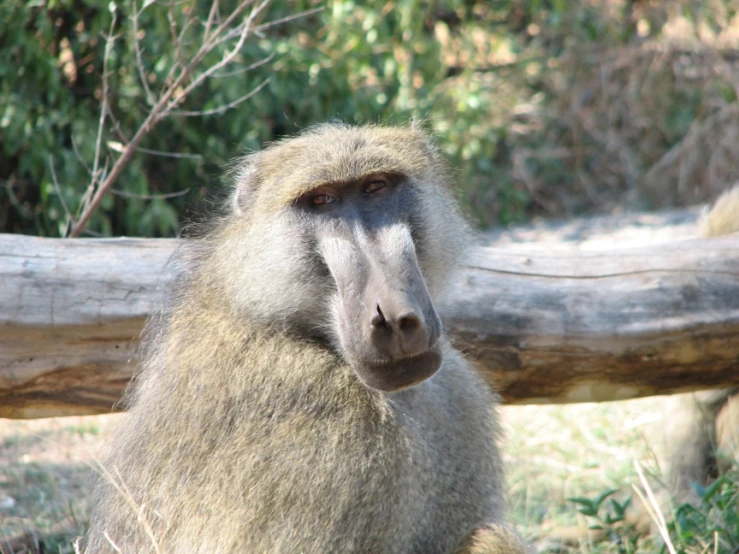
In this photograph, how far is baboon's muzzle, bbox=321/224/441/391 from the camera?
220cm

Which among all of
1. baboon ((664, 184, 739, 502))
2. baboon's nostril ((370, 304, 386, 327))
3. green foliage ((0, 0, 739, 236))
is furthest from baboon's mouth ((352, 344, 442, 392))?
baboon ((664, 184, 739, 502))

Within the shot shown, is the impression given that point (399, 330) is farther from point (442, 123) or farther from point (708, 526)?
point (442, 123)

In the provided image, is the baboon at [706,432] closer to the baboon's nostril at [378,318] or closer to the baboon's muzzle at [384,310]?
the baboon's muzzle at [384,310]

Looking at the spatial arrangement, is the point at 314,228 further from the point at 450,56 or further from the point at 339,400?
the point at 450,56

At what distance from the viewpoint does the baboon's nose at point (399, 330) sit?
Answer: 217cm

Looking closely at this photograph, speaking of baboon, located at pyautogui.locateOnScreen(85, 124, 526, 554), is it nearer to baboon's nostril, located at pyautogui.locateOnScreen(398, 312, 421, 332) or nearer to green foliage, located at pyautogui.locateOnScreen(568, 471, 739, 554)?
baboon's nostril, located at pyautogui.locateOnScreen(398, 312, 421, 332)

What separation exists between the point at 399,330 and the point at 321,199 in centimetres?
47

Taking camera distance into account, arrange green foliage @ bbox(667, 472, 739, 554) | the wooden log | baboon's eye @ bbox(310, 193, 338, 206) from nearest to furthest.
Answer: baboon's eye @ bbox(310, 193, 338, 206) → green foliage @ bbox(667, 472, 739, 554) → the wooden log

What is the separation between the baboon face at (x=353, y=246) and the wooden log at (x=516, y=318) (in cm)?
70

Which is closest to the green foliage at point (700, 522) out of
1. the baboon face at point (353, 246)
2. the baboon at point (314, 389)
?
the baboon at point (314, 389)

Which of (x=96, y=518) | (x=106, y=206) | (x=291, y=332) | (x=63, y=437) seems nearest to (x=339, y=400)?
(x=291, y=332)

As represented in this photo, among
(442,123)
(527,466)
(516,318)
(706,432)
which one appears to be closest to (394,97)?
(442,123)

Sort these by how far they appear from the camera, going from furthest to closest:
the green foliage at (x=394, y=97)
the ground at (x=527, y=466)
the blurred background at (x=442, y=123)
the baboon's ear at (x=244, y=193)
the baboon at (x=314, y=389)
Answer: the green foliage at (x=394, y=97) → the blurred background at (x=442, y=123) → the ground at (x=527, y=466) → the baboon's ear at (x=244, y=193) → the baboon at (x=314, y=389)

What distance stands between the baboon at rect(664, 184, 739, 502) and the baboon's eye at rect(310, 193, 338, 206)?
207cm
